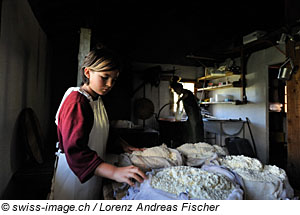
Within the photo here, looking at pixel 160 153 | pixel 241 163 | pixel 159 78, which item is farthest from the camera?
pixel 159 78

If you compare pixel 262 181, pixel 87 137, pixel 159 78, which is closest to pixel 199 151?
pixel 262 181

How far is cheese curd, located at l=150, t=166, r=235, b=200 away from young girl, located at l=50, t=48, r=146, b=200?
0.29ft

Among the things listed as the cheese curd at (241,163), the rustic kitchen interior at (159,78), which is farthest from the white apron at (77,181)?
the cheese curd at (241,163)

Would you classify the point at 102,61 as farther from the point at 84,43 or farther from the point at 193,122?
the point at 193,122

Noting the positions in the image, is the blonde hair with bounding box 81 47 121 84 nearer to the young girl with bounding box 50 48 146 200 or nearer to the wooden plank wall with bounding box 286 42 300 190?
the young girl with bounding box 50 48 146 200

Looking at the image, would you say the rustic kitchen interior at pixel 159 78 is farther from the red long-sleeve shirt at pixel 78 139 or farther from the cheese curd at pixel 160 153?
the red long-sleeve shirt at pixel 78 139

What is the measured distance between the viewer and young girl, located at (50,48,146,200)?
2.43 feet

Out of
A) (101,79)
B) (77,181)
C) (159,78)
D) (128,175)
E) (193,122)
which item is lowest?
(77,181)

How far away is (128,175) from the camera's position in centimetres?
73

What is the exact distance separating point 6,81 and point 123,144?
117 cm

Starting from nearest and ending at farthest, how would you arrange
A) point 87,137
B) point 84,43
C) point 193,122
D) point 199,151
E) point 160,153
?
1. point 87,137
2. point 160,153
3. point 199,151
4. point 84,43
5. point 193,122

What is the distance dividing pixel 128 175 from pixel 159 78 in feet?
16.8

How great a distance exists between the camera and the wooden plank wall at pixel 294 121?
2.62 meters
